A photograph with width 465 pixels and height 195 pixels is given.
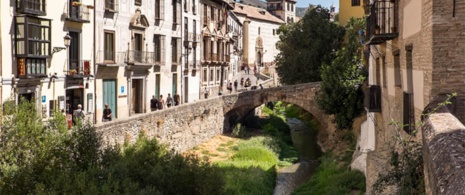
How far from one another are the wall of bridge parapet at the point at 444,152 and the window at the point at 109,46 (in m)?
21.1

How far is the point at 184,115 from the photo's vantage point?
27.4m

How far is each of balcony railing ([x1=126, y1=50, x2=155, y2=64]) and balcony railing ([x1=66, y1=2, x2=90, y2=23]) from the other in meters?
4.23

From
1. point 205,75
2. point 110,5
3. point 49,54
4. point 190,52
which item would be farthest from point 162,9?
point 49,54

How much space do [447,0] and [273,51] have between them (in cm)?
8091

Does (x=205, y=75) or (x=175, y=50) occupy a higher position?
(x=175, y=50)

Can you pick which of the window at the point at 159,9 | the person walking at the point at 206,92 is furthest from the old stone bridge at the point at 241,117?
the window at the point at 159,9

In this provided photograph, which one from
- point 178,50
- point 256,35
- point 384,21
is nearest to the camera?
point 384,21

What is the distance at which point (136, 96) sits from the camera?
103 feet

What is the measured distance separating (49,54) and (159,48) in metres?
11.3

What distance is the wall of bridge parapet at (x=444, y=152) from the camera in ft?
15.8

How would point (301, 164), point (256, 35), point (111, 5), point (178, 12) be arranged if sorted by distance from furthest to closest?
point (256, 35) → point (178, 12) → point (301, 164) → point (111, 5)

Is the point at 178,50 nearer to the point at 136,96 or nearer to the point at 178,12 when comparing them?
the point at 178,12

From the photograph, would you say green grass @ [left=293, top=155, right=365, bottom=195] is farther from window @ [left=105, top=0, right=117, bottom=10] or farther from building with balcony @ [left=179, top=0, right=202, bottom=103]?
building with balcony @ [left=179, top=0, right=202, bottom=103]

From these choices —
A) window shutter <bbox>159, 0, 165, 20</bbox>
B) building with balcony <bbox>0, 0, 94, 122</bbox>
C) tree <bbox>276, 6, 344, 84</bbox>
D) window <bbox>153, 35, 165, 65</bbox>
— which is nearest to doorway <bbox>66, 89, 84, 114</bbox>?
building with balcony <bbox>0, 0, 94, 122</bbox>
